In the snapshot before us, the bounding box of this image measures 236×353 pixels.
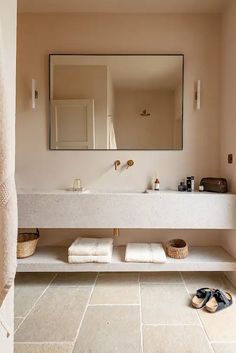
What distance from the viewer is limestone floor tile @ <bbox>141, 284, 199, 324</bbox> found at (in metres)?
1.79

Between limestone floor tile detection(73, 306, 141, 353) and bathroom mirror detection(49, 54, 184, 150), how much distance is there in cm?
143

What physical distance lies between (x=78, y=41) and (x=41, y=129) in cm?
94

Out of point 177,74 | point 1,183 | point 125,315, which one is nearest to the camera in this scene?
point 1,183

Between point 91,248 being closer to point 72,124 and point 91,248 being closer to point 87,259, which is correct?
point 87,259

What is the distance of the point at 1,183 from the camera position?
0.79 meters

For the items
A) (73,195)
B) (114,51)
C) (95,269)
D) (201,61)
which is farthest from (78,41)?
(95,269)

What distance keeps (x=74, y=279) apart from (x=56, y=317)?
0.59 meters

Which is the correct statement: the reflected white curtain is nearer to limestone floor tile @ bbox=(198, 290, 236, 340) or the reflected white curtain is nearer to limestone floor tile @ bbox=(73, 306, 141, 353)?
limestone floor tile @ bbox=(73, 306, 141, 353)

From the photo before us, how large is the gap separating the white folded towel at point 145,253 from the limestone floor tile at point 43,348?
2.75ft

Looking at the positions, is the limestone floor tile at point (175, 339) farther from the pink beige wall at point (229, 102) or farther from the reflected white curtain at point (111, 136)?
the reflected white curtain at point (111, 136)

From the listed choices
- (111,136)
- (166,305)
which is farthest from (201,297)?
(111,136)

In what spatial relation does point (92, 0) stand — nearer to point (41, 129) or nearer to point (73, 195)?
point (41, 129)

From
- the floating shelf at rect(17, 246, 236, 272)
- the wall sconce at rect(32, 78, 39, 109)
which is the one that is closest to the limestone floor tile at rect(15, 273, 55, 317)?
the floating shelf at rect(17, 246, 236, 272)

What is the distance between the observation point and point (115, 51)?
8.46 feet
